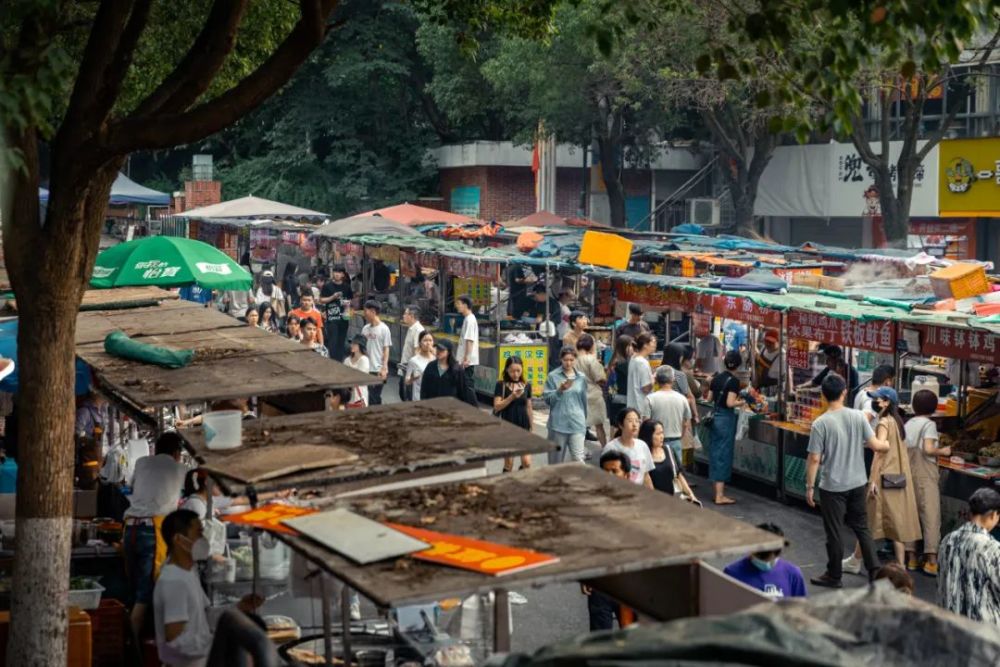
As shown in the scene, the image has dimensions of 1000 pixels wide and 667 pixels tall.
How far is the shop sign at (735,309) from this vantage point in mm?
15289

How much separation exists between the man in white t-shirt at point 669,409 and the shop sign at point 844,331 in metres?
1.55

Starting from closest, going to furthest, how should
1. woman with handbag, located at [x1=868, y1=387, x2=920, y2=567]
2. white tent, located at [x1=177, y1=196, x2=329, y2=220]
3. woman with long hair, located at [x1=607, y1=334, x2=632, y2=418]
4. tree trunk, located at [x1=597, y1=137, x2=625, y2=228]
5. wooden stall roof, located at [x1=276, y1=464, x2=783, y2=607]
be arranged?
wooden stall roof, located at [x1=276, y1=464, x2=783, y2=607]
woman with handbag, located at [x1=868, y1=387, x2=920, y2=567]
woman with long hair, located at [x1=607, y1=334, x2=632, y2=418]
white tent, located at [x1=177, y1=196, x2=329, y2=220]
tree trunk, located at [x1=597, y1=137, x2=625, y2=228]

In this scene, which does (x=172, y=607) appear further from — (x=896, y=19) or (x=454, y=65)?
(x=454, y=65)

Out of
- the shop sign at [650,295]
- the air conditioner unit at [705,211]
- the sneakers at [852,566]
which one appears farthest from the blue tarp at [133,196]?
the sneakers at [852,566]

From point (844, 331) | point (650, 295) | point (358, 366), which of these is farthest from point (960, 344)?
point (358, 366)

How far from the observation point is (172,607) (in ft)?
26.4

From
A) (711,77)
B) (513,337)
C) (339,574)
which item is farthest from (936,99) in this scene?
(339,574)

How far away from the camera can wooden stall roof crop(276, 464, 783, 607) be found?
16.7 ft

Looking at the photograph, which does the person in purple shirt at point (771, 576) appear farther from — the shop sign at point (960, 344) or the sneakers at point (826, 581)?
the shop sign at point (960, 344)

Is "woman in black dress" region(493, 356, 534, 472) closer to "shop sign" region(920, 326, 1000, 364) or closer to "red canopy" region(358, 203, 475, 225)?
"shop sign" region(920, 326, 1000, 364)

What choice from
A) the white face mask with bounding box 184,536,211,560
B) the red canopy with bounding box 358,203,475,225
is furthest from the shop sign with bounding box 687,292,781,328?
the red canopy with bounding box 358,203,475,225

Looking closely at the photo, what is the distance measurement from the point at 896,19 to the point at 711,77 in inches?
992

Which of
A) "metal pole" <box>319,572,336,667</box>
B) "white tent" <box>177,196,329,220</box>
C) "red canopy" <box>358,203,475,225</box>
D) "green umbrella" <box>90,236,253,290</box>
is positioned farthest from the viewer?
"white tent" <box>177,196,329,220</box>

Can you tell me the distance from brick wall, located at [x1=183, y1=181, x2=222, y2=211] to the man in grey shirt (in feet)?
114
